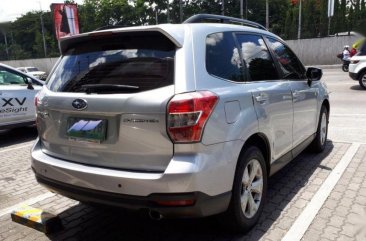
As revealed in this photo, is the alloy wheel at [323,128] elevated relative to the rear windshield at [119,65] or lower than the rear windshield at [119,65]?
lower

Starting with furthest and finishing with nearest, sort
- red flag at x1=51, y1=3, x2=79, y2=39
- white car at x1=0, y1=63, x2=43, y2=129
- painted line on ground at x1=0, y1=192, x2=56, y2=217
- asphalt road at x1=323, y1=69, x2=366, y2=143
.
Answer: red flag at x1=51, y1=3, x2=79, y2=39 < white car at x1=0, y1=63, x2=43, y2=129 < asphalt road at x1=323, y1=69, x2=366, y2=143 < painted line on ground at x1=0, y1=192, x2=56, y2=217

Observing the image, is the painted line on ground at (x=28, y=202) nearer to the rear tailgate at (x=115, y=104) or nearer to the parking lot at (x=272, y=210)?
the parking lot at (x=272, y=210)

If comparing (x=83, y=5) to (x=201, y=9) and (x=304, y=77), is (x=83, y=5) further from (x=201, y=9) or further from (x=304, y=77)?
(x=304, y=77)

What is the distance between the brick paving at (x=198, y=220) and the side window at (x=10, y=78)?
341cm

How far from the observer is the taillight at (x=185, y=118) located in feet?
8.59

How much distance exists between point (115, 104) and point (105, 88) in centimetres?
23

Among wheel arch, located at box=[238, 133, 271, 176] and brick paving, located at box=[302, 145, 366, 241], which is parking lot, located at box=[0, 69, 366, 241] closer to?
brick paving, located at box=[302, 145, 366, 241]

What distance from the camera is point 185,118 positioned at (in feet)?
8.59

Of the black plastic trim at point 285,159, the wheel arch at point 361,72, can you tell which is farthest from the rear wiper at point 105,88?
the wheel arch at point 361,72

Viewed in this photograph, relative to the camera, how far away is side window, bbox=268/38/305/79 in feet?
14.0

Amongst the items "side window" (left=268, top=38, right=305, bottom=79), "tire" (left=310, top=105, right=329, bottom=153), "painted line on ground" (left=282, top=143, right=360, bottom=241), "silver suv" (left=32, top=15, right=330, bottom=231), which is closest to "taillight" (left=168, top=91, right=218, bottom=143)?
"silver suv" (left=32, top=15, right=330, bottom=231)

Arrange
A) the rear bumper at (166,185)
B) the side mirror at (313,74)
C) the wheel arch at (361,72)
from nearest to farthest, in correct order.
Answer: the rear bumper at (166,185)
the side mirror at (313,74)
the wheel arch at (361,72)

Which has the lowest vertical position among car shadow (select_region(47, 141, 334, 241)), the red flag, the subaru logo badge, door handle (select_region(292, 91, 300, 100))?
car shadow (select_region(47, 141, 334, 241))

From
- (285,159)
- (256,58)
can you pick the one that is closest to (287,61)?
(256,58)
